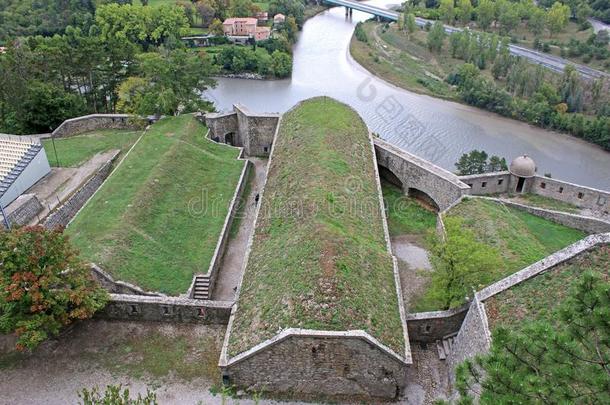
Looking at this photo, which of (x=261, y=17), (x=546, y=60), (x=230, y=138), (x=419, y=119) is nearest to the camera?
(x=230, y=138)

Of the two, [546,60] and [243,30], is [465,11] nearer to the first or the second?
[546,60]

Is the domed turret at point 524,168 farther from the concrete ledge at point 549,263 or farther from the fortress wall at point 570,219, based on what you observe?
the concrete ledge at point 549,263

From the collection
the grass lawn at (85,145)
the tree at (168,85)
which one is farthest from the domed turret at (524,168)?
the grass lawn at (85,145)

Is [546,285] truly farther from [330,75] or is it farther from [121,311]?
[330,75]

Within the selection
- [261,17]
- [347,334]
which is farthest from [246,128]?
[261,17]

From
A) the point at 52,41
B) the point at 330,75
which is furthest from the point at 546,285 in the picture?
the point at 330,75

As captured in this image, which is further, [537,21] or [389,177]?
[537,21]
